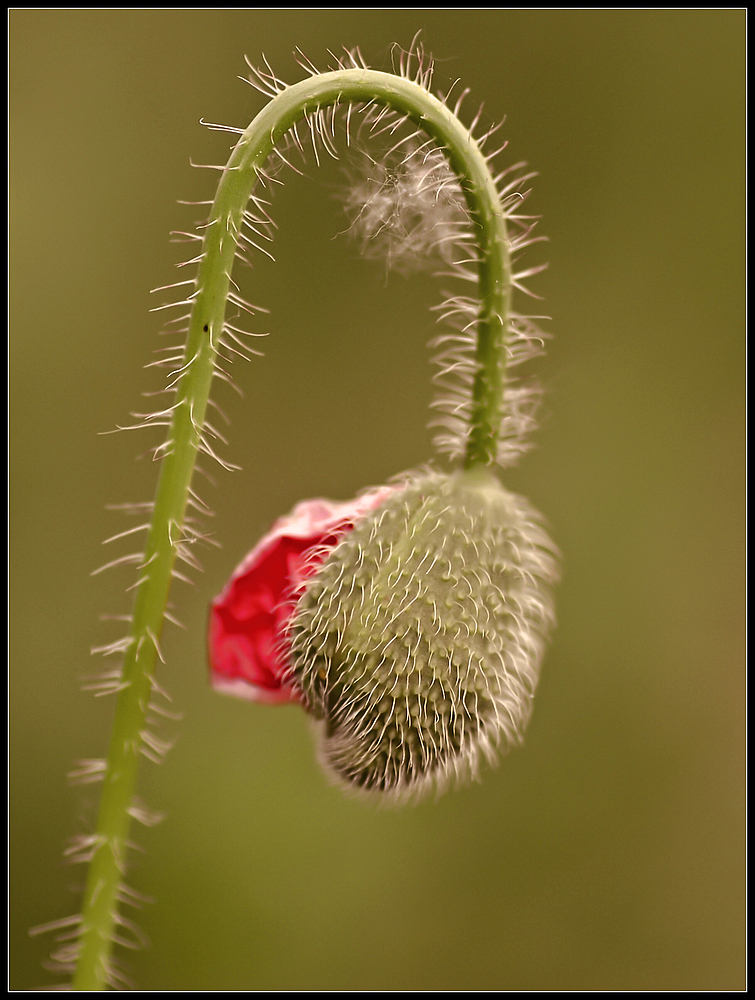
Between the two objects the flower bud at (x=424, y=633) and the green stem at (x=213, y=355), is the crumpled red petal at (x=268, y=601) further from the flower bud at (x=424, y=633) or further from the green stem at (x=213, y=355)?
the green stem at (x=213, y=355)

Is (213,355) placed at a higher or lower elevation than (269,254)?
lower

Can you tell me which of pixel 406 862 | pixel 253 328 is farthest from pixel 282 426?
pixel 406 862

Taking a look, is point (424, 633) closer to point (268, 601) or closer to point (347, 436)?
point (268, 601)

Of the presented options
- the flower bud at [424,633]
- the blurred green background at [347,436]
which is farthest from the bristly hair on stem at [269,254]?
the blurred green background at [347,436]

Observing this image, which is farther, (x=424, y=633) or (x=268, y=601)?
(x=268, y=601)

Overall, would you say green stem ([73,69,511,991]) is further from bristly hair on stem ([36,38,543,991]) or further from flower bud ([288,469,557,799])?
flower bud ([288,469,557,799])

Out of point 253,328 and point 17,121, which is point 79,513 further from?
point 17,121

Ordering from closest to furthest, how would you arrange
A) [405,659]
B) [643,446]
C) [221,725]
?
[405,659], [221,725], [643,446]

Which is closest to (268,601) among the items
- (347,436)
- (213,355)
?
(213,355)

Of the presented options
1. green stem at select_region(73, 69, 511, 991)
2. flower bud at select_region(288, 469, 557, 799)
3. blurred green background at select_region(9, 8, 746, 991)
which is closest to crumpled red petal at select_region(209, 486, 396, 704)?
flower bud at select_region(288, 469, 557, 799)
